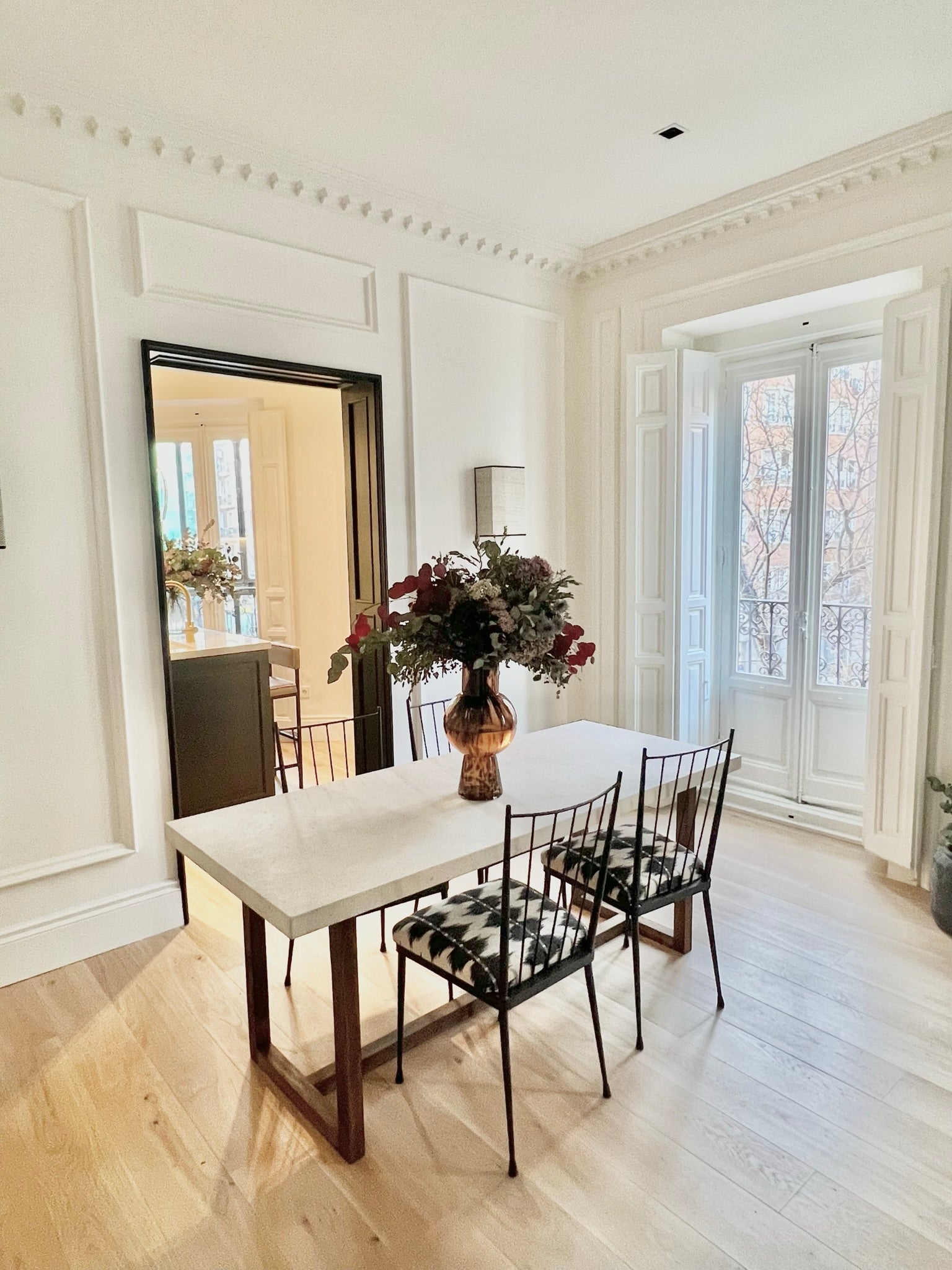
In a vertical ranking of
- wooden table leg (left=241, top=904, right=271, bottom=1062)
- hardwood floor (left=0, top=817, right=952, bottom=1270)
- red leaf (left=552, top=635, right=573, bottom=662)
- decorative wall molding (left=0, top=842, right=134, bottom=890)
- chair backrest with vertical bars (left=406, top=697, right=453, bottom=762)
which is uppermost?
red leaf (left=552, top=635, right=573, bottom=662)

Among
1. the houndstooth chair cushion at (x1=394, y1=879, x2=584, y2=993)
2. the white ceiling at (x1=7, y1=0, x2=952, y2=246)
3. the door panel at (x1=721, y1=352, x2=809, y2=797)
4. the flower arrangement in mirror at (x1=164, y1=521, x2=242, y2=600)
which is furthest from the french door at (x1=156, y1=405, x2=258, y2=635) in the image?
the houndstooth chair cushion at (x1=394, y1=879, x2=584, y2=993)

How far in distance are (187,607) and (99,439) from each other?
132 centimetres

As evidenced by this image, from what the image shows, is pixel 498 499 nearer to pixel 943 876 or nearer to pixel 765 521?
pixel 765 521

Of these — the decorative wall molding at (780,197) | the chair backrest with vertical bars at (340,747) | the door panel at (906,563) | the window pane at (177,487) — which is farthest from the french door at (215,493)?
the door panel at (906,563)

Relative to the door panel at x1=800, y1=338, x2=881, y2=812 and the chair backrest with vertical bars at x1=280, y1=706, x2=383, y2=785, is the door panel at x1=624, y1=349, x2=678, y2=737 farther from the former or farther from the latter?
the chair backrest with vertical bars at x1=280, y1=706, x2=383, y2=785

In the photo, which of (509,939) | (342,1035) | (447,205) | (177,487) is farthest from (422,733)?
(177,487)

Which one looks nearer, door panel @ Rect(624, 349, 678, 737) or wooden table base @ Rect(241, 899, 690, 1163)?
wooden table base @ Rect(241, 899, 690, 1163)

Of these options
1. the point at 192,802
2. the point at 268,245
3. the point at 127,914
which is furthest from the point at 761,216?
the point at 127,914

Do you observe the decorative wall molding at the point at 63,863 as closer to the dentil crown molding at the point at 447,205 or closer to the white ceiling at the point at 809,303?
the dentil crown molding at the point at 447,205

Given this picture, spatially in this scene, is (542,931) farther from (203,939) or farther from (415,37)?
(415,37)

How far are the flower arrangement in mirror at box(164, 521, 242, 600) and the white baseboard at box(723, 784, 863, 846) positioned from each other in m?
2.99

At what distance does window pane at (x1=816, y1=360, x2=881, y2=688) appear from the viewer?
154 inches

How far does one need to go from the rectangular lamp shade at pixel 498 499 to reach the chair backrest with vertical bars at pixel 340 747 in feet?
3.58

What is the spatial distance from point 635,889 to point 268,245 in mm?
2815
